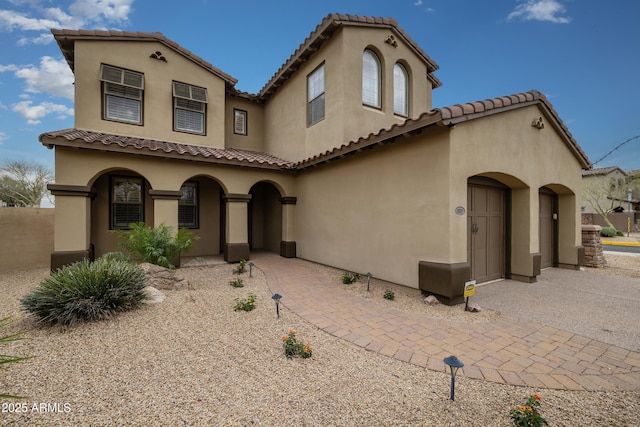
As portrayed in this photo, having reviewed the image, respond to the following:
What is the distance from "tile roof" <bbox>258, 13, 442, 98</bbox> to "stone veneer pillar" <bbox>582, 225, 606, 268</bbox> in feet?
25.9

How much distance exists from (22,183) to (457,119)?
31.5m

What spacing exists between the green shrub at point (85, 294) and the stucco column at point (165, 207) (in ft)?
11.5

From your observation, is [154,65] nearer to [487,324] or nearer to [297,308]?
[297,308]

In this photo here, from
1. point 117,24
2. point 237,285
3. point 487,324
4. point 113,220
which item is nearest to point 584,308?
point 487,324

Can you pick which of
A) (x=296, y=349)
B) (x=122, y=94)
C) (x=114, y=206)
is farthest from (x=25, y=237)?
Answer: (x=296, y=349)

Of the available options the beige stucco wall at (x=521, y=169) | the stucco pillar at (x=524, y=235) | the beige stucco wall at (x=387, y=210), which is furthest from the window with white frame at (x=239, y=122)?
the stucco pillar at (x=524, y=235)

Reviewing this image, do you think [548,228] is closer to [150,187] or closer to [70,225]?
[150,187]

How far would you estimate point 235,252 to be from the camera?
8.95m

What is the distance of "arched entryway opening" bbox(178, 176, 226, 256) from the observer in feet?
33.6

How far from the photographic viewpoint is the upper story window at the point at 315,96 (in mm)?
9258

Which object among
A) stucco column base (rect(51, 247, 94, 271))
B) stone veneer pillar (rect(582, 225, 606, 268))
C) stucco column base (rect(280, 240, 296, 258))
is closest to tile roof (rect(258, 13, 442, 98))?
stucco column base (rect(280, 240, 296, 258))

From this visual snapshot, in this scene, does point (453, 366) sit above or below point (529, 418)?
above

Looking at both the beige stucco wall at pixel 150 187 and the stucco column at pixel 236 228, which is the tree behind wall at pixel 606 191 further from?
the stucco column at pixel 236 228

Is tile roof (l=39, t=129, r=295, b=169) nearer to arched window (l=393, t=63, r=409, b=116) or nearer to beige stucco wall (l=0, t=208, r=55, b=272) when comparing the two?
beige stucco wall (l=0, t=208, r=55, b=272)
